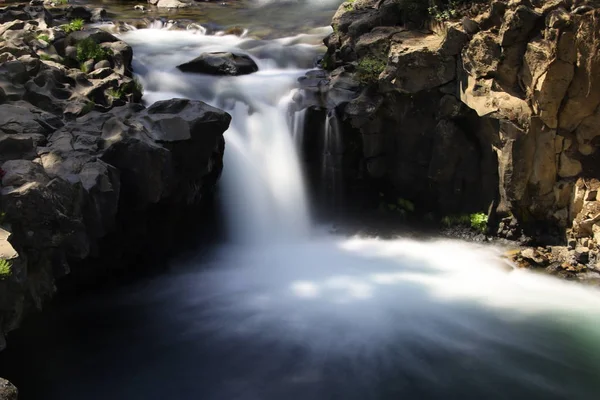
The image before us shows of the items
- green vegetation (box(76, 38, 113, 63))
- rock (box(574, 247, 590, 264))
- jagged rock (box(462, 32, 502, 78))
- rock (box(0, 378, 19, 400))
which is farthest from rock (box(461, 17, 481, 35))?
rock (box(0, 378, 19, 400))

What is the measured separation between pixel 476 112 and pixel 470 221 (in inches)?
97.4

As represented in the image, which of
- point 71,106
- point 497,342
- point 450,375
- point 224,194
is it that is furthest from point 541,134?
point 71,106

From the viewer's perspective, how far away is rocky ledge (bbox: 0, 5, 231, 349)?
27.4ft

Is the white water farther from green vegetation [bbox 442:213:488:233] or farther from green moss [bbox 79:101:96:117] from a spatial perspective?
green moss [bbox 79:101:96:117]

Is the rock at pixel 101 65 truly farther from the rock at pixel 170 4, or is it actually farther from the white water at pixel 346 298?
the rock at pixel 170 4

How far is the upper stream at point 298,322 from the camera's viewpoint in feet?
27.6

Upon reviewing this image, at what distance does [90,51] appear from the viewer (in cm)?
1401

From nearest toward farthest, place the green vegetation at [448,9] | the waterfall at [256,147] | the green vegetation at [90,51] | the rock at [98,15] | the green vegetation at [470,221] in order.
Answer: the green vegetation at [448,9] → the green vegetation at [470,221] → the waterfall at [256,147] → the green vegetation at [90,51] → the rock at [98,15]

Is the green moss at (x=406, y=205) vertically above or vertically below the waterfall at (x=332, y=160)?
below

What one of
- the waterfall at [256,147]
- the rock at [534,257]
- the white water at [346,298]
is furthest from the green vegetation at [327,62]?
the rock at [534,257]

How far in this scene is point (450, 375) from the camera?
8492mm

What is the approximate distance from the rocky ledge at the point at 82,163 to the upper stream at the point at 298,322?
1081 millimetres

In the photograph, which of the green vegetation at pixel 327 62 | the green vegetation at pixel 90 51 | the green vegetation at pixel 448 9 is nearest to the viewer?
the green vegetation at pixel 448 9

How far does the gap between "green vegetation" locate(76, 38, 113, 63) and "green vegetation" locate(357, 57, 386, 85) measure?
6223mm
